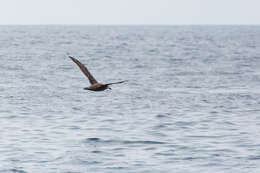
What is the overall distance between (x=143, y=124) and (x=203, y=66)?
31.7m

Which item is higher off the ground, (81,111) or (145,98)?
(145,98)

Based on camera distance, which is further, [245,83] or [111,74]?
[111,74]

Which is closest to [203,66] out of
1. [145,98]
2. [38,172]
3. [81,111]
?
[145,98]

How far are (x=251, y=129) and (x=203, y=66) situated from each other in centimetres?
3238

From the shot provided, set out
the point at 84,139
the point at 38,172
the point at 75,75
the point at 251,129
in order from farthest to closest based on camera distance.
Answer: the point at 75,75, the point at 251,129, the point at 84,139, the point at 38,172

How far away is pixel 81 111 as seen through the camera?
3123cm

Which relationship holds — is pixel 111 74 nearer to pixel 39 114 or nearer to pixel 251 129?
pixel 39 114

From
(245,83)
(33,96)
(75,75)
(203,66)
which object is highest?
(203,66)

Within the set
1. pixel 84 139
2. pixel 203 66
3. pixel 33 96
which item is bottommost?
pixel 84 139

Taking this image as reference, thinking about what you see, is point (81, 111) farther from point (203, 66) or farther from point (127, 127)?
point (203, 66)

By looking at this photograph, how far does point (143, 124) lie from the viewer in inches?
1101

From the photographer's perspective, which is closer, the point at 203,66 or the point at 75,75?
the point at 75,75

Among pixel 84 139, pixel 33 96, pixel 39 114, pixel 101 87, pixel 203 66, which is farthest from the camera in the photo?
pixel 203 66

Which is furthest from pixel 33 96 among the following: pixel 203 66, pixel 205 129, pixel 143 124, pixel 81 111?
pixel 203 66
